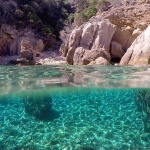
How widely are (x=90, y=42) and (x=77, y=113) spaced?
18951 millimetres

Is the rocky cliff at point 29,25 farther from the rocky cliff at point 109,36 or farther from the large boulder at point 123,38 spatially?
the large boulder at point 123,38

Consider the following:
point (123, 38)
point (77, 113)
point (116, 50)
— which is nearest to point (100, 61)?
point (116, 50)

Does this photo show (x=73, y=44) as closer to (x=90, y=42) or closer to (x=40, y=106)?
(x=90, y=42)

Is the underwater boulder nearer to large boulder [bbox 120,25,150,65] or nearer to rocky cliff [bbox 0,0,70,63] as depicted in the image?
large boulder [bbox 120,25,150,65]

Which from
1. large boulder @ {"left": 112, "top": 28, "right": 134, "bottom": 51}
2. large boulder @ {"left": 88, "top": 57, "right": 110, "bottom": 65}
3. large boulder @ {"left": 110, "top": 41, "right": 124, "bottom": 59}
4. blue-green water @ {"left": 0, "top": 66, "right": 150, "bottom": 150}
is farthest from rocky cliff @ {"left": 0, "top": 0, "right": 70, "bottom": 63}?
blue-green water @ {"left": 0, "top": 66, "right": 150, "bottom": 150}

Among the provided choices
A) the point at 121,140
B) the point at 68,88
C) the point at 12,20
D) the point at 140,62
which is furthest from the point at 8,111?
the point at 12,20

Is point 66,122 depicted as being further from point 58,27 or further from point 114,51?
point 58,27

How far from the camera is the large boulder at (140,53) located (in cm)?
2214

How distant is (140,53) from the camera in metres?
22.6

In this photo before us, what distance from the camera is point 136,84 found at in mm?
13734

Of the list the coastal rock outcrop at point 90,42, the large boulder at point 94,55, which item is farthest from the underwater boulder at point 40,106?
the coastal rock outcrop at point 90,42

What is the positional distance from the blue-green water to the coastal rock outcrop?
940 cm

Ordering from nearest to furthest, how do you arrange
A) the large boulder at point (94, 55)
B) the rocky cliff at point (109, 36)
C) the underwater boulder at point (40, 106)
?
the underwater boulder at point (40, 106), the large boulder at point (94, 55), the rocky cliff at point (109, 36)

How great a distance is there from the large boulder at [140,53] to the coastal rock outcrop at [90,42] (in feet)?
8.84
